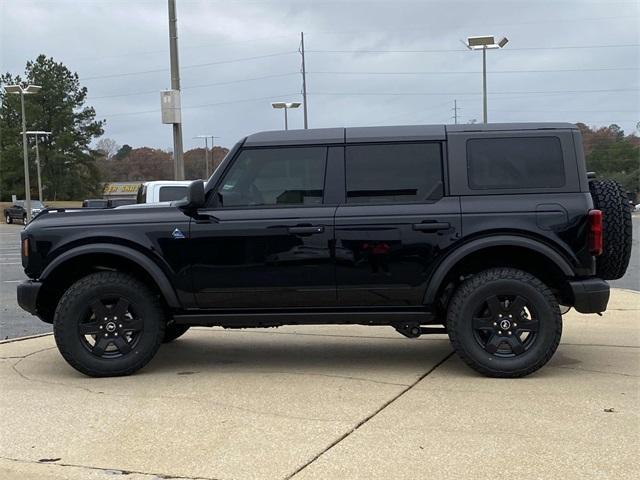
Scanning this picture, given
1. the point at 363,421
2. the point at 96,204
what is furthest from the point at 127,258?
the point at 96,204

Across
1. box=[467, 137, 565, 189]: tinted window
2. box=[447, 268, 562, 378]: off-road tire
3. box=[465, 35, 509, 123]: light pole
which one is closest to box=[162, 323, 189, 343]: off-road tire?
box=[447, 268, 562, 378]: off-road tire

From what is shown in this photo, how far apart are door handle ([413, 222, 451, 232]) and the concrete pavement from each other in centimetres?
118

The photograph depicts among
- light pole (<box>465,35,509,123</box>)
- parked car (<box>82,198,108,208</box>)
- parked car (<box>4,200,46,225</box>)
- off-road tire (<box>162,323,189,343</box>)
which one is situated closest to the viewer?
off-road tire (<box>162,323,189,343</box>)

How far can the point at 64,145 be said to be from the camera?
71500 mm

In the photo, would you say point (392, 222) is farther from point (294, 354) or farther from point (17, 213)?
point (17, 213)

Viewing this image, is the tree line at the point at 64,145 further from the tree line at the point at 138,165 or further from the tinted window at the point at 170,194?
the tinted window at the point at 170,194

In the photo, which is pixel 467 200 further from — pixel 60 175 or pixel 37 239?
pixel 60 175

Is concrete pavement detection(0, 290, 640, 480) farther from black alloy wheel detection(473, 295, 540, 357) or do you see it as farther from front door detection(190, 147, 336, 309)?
front door detection(190, 147, 336, 309)

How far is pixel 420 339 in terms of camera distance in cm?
686

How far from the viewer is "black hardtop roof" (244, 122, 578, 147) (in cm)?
530

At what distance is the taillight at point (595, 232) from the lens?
16.2 feet

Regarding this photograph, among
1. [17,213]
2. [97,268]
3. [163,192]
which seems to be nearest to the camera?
[97,268]

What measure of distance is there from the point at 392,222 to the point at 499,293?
993 mm

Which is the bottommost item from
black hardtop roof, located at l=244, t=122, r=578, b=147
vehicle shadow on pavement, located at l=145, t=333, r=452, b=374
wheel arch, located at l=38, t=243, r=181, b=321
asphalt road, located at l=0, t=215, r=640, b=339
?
asphalt road, located at l=0, t=215, r=640, b=339
